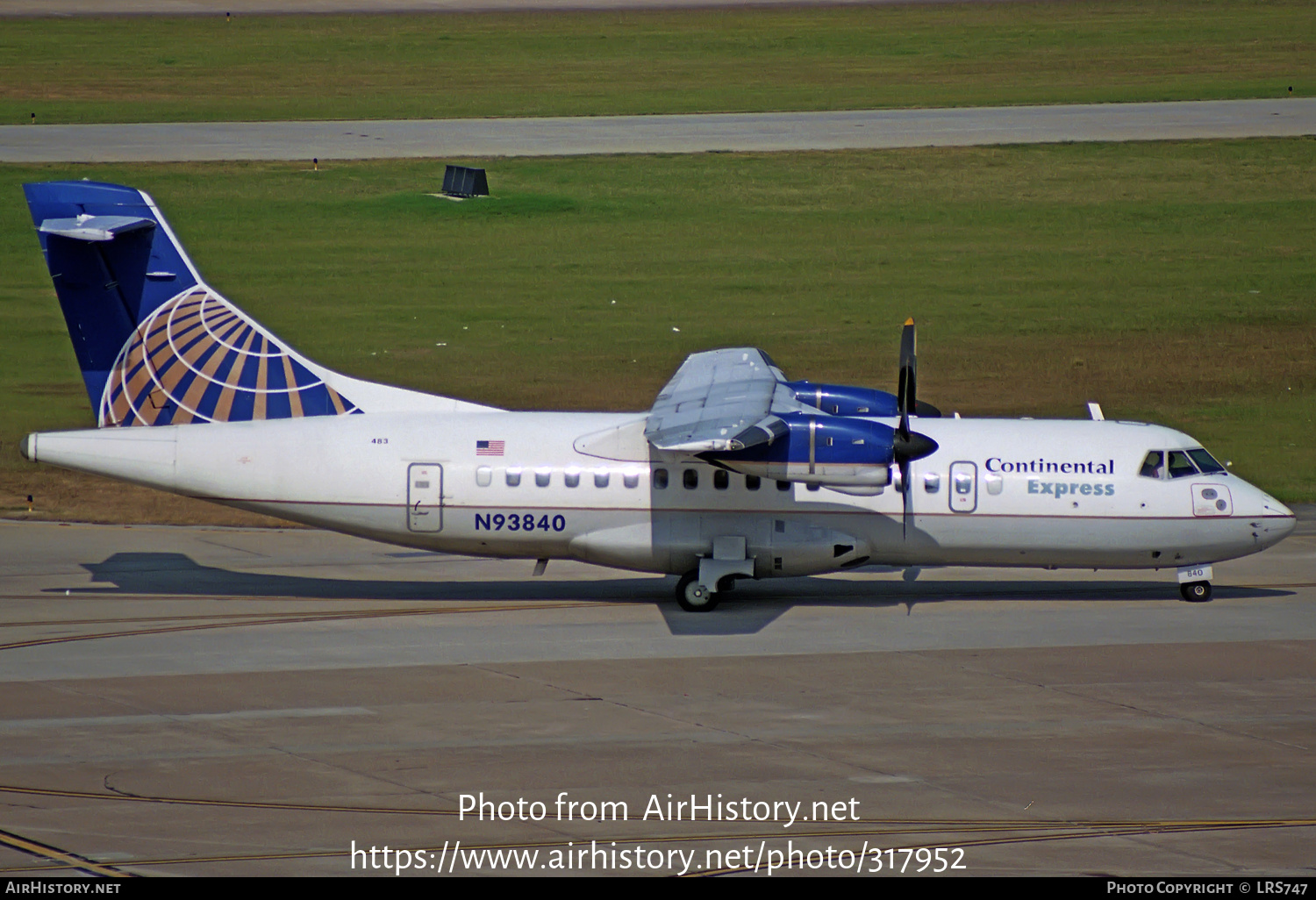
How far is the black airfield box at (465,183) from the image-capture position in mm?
64312

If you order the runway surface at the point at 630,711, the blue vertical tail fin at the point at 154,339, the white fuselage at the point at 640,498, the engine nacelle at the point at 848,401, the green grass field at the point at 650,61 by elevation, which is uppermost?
the green grass field at the point at 650,61

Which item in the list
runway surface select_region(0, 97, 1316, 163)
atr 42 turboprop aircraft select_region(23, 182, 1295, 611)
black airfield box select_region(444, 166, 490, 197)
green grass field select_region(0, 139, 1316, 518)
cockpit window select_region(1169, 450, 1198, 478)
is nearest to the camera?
atr 42 turboprop aircraft select_region(23, 182, 1295, 611)

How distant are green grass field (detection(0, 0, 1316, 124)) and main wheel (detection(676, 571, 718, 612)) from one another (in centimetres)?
5403

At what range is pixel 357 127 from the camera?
75.1 m

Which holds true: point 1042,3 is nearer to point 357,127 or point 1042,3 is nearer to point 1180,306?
point 357,127

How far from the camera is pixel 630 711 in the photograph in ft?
71.6

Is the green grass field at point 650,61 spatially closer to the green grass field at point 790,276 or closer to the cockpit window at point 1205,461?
the green grass field at point 790,276

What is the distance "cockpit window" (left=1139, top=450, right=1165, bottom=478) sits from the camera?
90.0ft

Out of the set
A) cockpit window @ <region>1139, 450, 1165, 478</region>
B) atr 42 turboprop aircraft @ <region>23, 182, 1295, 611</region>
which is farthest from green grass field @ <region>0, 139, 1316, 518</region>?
cockpit window @ <region>1139, 450, 1165, 478</region>

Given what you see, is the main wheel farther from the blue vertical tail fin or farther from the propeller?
the blue vertical tail fin

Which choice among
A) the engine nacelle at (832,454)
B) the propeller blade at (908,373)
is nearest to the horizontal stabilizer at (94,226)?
the engine nacelle at (832,454)

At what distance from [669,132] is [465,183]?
1263cm

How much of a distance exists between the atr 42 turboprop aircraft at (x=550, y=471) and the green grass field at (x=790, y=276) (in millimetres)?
8355

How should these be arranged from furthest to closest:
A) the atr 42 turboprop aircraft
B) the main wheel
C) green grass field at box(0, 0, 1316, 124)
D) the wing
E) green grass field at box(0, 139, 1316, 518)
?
1. green grass field at box(0, 0, 1316, 124)
2. green grass field at box(0, 139, 1316, 518)
3. the main wheel
4. the atr 42 turboprop aircraft
5. the wing
